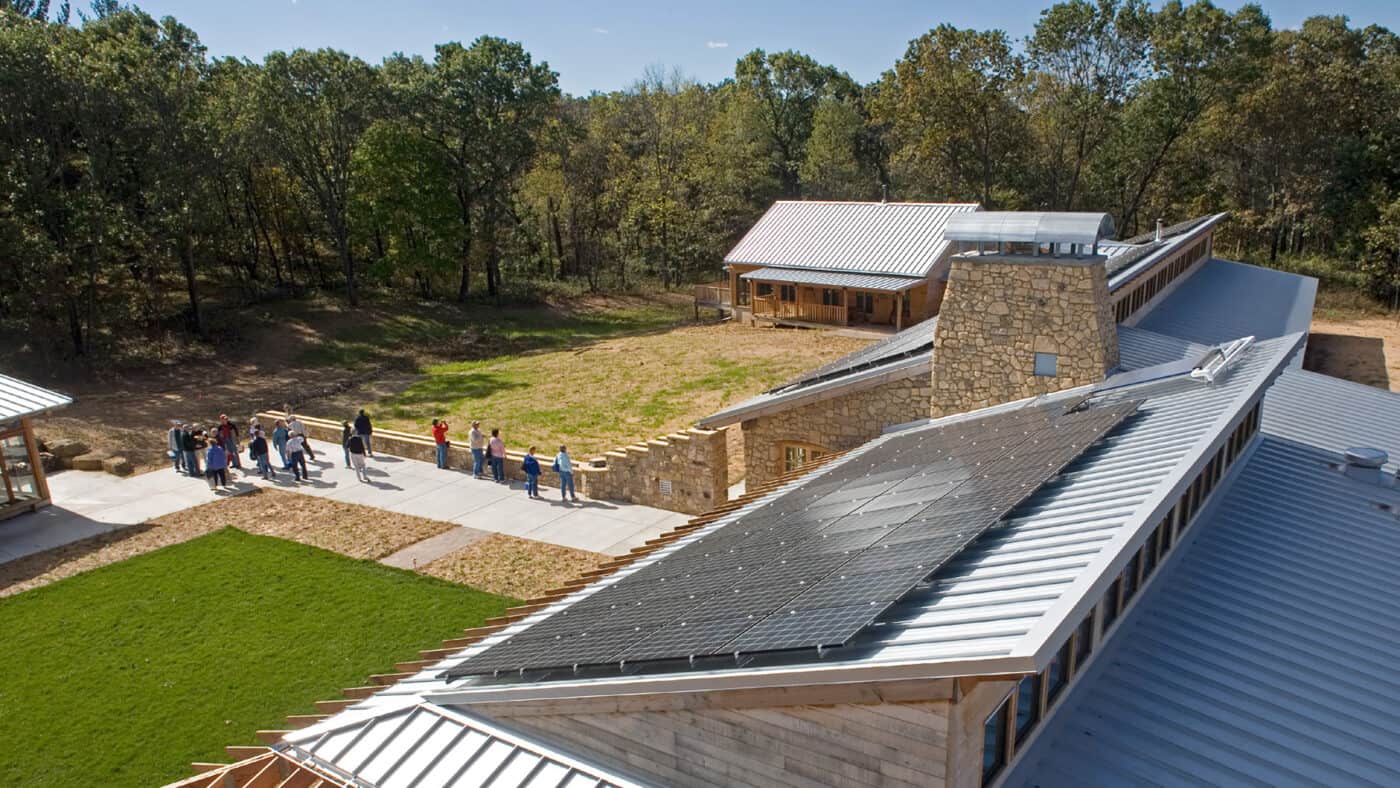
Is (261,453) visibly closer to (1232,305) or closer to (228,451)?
(228,451)

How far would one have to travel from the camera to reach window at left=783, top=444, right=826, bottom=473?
16.7 metres

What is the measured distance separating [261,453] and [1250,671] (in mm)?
20871

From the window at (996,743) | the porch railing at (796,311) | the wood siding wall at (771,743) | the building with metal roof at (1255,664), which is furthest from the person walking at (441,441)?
the porch railing at (796,311)

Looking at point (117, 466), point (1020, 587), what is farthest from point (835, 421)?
point (117, 466)

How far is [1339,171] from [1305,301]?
2087 cm

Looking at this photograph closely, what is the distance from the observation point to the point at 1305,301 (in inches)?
1122

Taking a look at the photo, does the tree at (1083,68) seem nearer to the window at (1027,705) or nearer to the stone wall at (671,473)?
the stone wall at (671,473)

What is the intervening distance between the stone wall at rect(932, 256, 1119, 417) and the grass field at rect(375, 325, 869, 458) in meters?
11.6

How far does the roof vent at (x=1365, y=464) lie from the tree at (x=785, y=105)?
180ft

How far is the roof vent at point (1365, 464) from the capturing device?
11016 millimetres

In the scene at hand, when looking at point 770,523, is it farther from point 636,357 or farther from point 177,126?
point 177,126

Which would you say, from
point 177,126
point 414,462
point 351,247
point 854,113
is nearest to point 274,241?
point 351,247

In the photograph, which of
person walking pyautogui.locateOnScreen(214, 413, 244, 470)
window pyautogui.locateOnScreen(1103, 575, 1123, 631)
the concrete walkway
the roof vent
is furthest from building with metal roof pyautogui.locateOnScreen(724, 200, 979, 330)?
window pyautogui.locateOnScreen(1103, 575, 1123, 631)

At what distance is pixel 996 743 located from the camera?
6.21 metres
